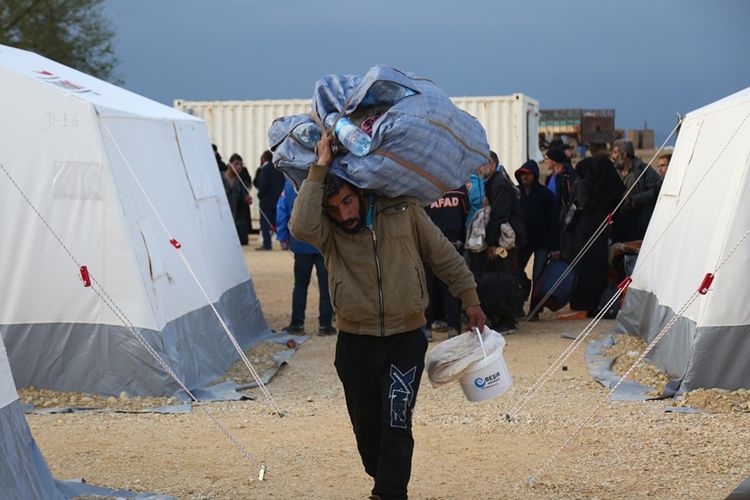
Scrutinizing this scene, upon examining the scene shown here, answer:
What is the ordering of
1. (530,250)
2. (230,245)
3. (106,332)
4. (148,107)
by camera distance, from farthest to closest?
(530,250), (230,245), (148,107), (106,332)

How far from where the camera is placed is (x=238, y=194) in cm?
2095

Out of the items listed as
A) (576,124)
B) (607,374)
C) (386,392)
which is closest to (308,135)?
(386,392)

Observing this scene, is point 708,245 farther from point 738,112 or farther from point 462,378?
point 462,378

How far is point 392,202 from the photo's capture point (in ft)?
16.2

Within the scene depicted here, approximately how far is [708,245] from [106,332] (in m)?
4.50

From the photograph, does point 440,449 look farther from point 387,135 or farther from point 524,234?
point 524,234

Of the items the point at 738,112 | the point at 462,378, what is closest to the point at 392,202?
the point at 462,378

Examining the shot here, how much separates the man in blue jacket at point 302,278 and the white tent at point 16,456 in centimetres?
571

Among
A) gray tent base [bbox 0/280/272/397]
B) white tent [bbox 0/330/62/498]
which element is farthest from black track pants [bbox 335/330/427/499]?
gray tent base [bbox 0/280/272/397]

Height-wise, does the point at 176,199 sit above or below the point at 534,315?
above

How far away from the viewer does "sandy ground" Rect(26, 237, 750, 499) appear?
19.3ft

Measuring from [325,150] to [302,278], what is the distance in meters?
6.61

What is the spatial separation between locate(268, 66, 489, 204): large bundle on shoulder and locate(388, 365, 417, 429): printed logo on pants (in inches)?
31.8

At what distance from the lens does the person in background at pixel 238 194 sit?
20141mm
